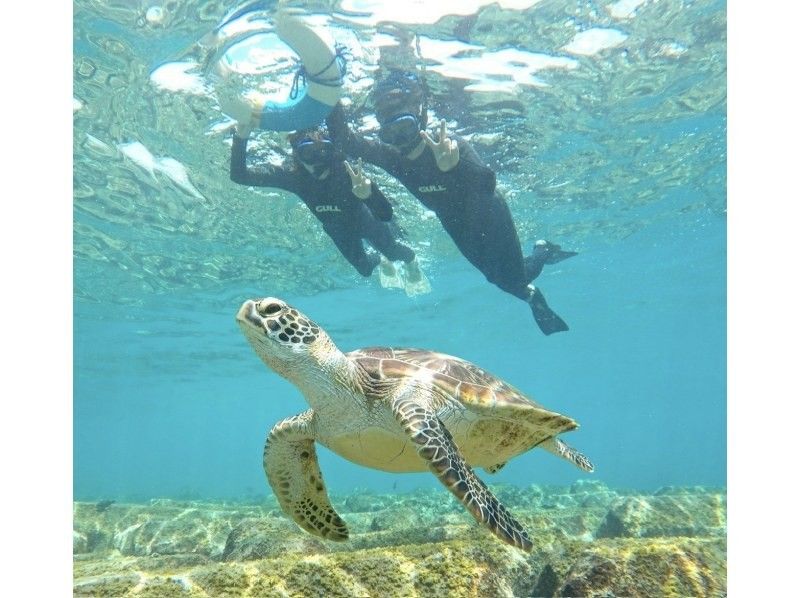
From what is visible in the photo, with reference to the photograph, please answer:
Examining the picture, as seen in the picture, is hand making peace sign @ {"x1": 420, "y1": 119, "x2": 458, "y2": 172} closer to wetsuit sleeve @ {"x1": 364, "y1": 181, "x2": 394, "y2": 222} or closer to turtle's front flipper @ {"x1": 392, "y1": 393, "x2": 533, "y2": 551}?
wetsuit sleeve @ {"x1": 364, "y1": 181, "x2": 394, "y2": 222}

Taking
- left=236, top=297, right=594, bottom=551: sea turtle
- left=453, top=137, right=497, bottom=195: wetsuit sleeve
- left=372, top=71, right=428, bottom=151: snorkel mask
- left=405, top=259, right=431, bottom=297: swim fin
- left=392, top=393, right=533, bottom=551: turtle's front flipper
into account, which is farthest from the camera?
left=405, top=259, right=431, bottom=297: swim fin

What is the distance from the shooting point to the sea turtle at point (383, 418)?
3133 mm

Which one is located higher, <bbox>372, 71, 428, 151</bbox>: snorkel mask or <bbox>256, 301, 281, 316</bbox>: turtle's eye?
<bbox>372, 71, 428, 151</bbox>: snorkel mask

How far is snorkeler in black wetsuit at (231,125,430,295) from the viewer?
8641 millimetres

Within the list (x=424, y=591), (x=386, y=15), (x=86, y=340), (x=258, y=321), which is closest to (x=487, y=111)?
(x=386, y=15)

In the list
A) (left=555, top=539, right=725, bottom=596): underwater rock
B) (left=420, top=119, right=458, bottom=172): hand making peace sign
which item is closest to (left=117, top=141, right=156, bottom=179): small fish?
(left=420, top=119, right=458, bottom=172): hand making peace sign

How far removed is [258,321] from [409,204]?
33.0 feet

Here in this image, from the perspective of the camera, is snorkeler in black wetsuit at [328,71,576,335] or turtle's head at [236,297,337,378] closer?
turtle's head at [236,297,337,378]

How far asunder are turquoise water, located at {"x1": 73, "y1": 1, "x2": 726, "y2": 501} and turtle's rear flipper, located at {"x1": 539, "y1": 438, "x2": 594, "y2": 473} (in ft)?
21.0

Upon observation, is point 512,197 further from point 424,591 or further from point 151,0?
point 424,591

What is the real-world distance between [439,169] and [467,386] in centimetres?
586

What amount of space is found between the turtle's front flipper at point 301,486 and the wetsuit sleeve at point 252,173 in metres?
6.24

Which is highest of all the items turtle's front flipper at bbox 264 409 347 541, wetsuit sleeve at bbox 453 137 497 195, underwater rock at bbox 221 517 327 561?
wetsuit sleeve at bbox 453 137 497 195

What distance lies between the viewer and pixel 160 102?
9094 mm
